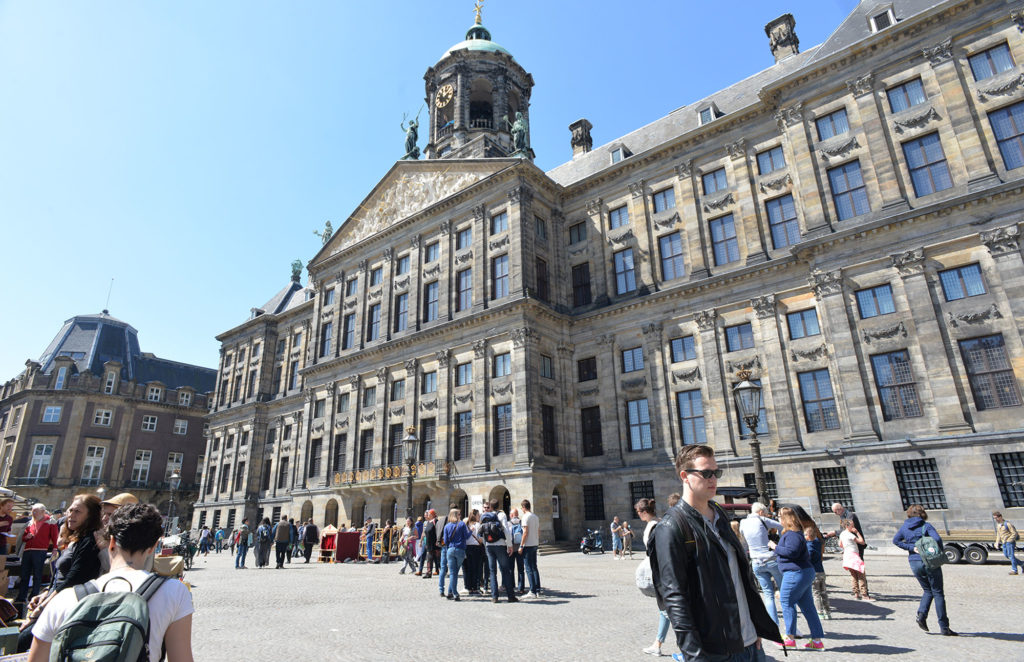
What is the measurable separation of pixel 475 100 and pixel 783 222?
95.6 ft

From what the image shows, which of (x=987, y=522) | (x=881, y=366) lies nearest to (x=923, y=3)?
(x=881, y=366)

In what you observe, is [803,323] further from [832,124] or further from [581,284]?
[581,284]

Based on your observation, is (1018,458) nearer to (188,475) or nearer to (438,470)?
(438,470)

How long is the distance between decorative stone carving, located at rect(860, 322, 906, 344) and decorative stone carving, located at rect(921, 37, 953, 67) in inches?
447

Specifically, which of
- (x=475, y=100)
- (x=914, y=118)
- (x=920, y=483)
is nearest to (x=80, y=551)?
(x=920, y=483)

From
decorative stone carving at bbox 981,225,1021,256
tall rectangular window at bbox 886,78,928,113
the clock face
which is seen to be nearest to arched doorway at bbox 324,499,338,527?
the clock face

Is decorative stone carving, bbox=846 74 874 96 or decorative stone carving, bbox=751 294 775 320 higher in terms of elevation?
decorative stone carving, bbox=846 74 874 96

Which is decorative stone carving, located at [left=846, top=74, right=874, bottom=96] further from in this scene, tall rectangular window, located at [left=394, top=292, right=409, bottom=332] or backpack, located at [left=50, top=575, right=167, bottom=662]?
backpack, located at [left=50, top=575, right=167, bottom=662]

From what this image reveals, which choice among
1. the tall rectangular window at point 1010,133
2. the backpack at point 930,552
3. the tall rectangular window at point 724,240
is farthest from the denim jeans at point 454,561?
the tall rectangular window at point 1010,133

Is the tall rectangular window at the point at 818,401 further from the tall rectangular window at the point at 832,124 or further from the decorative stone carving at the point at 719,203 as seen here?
the tall rectangular window at the point at 832,124

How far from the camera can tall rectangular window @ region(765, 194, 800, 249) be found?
26.5m

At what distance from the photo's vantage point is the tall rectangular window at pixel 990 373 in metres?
19.5

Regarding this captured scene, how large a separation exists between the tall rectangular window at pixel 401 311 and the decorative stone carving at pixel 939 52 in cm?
2970

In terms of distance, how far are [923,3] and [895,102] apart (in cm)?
561
